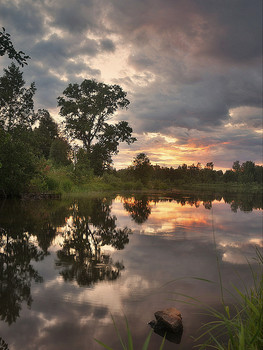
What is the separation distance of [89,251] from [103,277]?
5.96 ft

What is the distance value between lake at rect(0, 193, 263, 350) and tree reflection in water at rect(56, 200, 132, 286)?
22 mm

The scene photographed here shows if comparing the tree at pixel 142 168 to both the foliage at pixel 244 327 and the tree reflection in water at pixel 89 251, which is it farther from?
the foliage at pixel 244 327

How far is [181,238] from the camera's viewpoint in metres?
8.95

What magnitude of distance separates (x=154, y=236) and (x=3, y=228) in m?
5.31

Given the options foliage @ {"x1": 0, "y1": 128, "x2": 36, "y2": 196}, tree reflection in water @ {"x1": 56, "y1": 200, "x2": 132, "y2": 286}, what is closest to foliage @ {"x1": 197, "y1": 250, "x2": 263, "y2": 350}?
tree reflection in water @ {"x1": 56, "y1": 200, "x2": 132, "y2": 286}

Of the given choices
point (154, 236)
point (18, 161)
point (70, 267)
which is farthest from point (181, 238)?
point (18, 161)

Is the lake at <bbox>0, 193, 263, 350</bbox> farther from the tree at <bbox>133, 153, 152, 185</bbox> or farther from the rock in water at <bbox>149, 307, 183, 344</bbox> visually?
the tree at <bbox>133, 153, 152, 185</bbox>

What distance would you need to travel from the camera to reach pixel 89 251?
22.5 ft

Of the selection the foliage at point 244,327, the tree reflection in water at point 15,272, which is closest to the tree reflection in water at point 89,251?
the tree reflection in water at point 15,272

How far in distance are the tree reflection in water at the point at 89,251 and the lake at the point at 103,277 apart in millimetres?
22

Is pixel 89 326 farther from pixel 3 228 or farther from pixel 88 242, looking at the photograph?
pixel 3 228

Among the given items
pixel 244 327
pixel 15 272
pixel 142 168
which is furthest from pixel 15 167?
pixel 142 168

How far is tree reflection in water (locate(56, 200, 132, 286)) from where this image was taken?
527cm

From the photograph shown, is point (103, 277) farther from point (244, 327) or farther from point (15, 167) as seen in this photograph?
→ point (15, 167)
